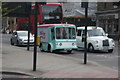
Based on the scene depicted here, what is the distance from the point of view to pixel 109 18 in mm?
47594

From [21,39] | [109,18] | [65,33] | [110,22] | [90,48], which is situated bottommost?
[90,48]

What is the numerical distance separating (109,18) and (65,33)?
92.4 ft

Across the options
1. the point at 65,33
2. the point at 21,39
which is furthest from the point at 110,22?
the point at 65,33

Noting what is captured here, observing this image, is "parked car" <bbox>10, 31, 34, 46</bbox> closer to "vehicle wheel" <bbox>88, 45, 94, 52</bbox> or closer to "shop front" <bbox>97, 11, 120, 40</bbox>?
"vehicle wheel" <bbox>88, 45, 94, 52</bbox>

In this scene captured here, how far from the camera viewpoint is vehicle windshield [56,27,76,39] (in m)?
20.6

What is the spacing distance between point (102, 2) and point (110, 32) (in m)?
6.06

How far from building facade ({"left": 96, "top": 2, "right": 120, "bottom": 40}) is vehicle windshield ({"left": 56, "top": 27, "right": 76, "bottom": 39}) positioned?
22.8 meters

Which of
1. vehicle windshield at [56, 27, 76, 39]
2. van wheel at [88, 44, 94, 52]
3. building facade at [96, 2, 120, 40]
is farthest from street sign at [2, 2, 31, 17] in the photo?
building facade at [96, 2, 120, 40]

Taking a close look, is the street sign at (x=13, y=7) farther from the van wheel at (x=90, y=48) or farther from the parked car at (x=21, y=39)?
the van wheel at (x=90, y=48)

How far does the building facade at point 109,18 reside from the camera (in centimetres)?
4419

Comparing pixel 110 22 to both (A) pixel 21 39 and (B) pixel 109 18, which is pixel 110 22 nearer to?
(B) pixel 109 18

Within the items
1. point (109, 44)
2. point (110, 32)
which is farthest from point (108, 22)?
point (109, 44)

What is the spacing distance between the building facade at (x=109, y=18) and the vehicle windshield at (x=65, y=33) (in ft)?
74.7

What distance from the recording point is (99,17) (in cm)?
5125
